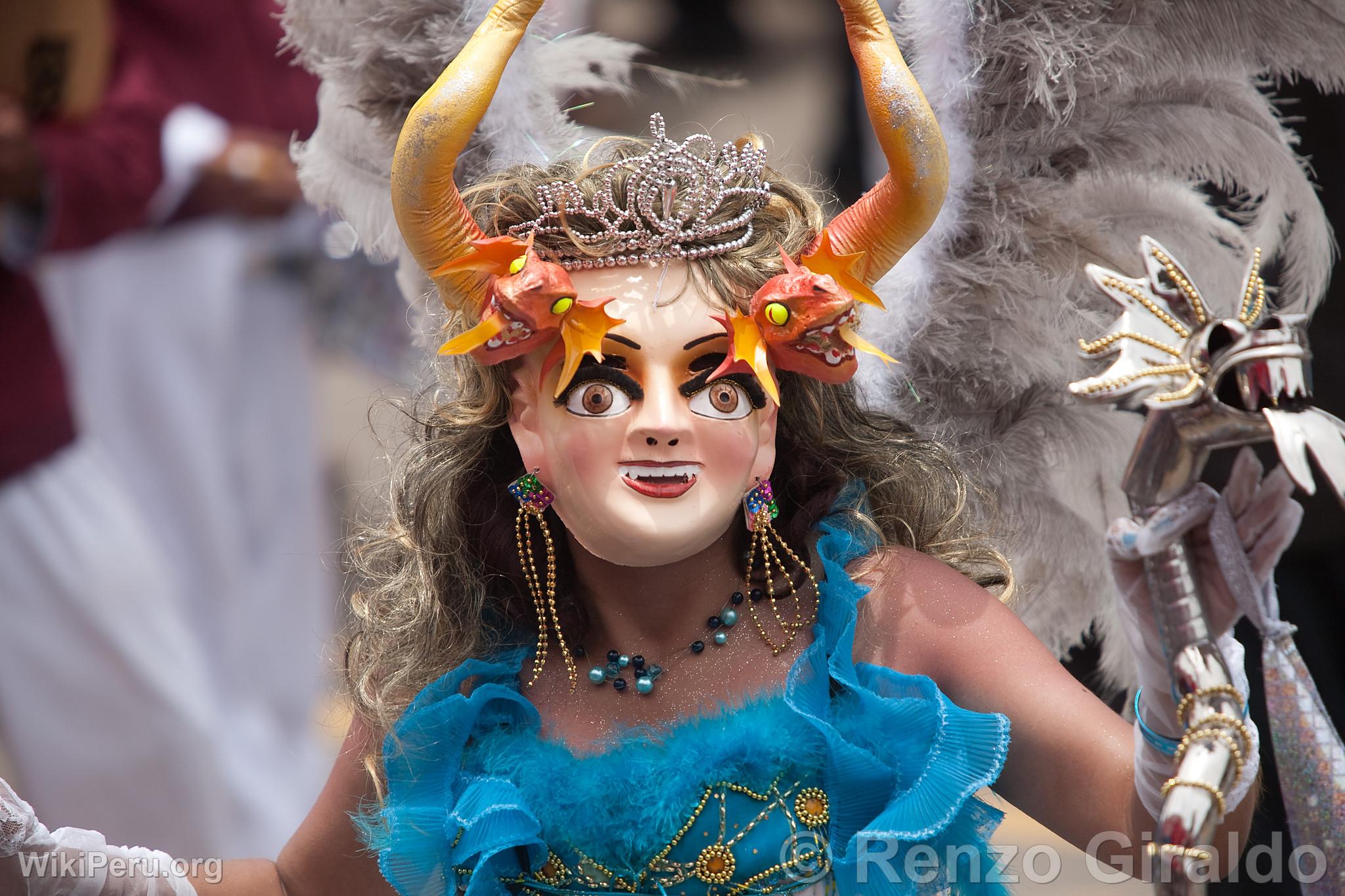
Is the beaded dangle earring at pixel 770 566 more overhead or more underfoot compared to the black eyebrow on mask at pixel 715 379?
more underfoot

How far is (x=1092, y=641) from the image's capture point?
2559 millimetres

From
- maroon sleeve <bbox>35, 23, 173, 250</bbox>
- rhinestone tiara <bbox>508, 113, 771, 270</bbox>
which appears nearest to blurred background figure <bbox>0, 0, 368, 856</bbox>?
maroon sleeve <bbox>35, 23, 173, 250</bbox>

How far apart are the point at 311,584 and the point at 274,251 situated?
43.9 inches

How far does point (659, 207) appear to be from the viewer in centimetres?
201

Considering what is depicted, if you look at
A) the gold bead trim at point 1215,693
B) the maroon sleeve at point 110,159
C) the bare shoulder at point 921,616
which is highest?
the gold bead trim at point 1215,693

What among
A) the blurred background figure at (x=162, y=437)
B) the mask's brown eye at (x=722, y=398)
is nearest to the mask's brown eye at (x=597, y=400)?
the mask's brown eye at (x=722, y=398)

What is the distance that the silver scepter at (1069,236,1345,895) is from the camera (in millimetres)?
1417

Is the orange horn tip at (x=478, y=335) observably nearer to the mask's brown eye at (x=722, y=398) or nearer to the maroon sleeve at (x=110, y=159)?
the mask's brown eye at (x=722, y=398)

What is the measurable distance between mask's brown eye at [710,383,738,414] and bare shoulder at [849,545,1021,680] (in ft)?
0.98

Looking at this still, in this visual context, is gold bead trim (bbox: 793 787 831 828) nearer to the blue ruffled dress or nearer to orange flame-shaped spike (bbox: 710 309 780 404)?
the blue ruffled dress

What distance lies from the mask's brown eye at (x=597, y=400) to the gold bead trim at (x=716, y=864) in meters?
0.55

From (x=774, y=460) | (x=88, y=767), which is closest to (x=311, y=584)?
(x=88, y=767)

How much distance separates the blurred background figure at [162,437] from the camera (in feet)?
13.9

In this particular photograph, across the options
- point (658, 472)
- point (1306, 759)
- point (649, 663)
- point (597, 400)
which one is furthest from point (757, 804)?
point (1306, 759)
